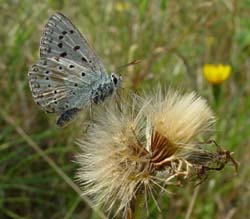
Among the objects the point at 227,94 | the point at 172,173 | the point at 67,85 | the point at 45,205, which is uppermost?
the point at 67,85

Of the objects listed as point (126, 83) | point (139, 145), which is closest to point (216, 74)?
point (126, 83)

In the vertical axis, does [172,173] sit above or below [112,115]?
below

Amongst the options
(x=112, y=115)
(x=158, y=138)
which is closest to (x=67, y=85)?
(x=112, y=115)

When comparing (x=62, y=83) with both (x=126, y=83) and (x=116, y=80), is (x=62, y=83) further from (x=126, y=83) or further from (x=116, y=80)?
(x=126, y=83)

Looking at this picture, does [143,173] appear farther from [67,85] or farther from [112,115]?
[67,85]

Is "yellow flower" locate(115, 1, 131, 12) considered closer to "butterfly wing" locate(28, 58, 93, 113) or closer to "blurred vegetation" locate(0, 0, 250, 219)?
"blurred vegetation" locate(0, 0, 250, 219)
